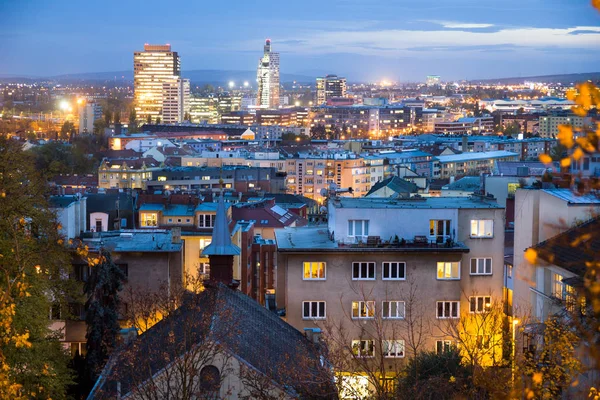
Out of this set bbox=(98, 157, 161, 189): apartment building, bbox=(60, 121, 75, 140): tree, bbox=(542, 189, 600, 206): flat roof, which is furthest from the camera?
bbox=(60, 121, 75, 140): tree

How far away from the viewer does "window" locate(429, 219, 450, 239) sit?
20688 mm

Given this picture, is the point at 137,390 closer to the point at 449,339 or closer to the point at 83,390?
the point at 83,390

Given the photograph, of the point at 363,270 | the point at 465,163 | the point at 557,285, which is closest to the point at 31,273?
the point at 363,270

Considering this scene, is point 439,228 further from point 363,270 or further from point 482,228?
point 363,270

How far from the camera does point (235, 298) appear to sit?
1570 cm

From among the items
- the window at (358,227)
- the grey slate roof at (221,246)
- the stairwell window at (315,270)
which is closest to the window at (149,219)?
the window at (358,227)

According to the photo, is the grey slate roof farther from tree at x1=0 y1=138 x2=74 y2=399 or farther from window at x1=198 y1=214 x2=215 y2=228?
window at x1=198 y1=214 x2=215 y2=228

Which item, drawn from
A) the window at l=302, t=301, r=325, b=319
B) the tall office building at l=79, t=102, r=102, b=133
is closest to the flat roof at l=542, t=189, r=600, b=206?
the window at l=302, t=301, r=325, b=319

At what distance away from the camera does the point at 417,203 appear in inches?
856

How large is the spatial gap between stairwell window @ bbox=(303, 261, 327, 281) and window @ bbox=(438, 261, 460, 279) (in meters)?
2.26

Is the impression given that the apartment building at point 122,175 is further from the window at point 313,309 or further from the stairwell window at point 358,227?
the window at point 313,309

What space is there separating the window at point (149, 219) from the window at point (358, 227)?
1378cm

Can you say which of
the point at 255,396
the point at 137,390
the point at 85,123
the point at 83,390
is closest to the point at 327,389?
the point at 255,396

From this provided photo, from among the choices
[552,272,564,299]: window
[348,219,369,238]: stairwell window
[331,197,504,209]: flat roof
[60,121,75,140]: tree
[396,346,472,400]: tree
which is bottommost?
[60,121,75,140]: tree
